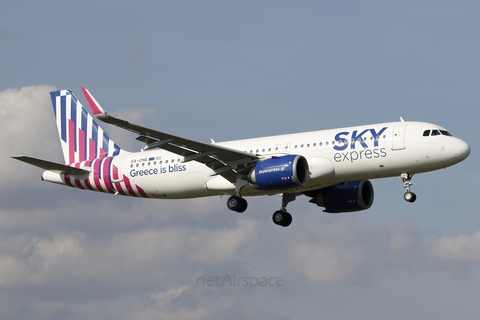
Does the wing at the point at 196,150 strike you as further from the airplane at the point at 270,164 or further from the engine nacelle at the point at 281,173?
the engine nacelle at the point at 281,173

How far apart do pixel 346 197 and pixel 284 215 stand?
413cm

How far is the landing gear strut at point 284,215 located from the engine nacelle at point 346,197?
1.96 meters

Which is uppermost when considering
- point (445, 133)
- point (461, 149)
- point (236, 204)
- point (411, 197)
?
point (445, 133)

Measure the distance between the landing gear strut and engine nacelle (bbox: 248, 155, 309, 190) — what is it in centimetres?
622

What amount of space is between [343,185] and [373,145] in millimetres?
7689

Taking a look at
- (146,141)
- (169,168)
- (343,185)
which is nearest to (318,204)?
(343,185)

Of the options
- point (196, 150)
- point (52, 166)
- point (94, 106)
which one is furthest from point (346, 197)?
point (52, 166)

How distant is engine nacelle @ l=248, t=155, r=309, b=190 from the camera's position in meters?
36.9

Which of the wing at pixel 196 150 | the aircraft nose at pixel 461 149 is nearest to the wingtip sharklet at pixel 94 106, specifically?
the wing at pixel 196 150

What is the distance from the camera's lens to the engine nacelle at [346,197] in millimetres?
43906

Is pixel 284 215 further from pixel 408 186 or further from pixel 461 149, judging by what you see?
pixel 461 149

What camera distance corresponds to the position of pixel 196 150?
38062mm

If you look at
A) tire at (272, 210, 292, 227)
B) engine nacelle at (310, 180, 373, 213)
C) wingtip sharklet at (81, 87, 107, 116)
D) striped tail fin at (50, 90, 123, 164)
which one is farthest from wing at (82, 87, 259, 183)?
striped tail fin at (50, 90, 123, 164)

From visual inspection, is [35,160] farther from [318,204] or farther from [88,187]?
[318,204]
